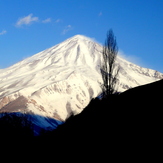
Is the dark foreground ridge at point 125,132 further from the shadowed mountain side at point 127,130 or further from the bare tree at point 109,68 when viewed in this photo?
the bare tree at point 109,68

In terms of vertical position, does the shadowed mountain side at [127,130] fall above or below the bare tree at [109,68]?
below

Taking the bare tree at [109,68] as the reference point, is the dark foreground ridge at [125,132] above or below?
below

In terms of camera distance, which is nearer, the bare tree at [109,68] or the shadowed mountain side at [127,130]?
the shadowed mountain side at [127,130]

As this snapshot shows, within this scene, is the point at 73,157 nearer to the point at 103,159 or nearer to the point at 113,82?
the point at 103,159

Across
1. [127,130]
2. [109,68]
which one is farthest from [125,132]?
[109,68]

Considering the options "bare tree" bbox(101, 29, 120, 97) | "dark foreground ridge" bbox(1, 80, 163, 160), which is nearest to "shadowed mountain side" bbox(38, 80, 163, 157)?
"dark foreground ridge" bbox(1, 80, 163, 160)

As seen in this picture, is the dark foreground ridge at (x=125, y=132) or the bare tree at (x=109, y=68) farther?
the bare tree at (x=109, y=68)

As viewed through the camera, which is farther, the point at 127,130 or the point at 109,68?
the point at 109,68

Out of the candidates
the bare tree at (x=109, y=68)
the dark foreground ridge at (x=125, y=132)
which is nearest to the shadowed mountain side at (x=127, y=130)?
the dark foreground ridge at (x=125, y=132)

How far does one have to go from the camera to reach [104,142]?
13.1 metres

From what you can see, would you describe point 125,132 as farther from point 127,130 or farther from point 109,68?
point 109,68

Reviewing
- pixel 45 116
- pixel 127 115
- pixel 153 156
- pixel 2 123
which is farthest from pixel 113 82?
pixel 45 116

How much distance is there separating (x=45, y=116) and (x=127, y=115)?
181880mm

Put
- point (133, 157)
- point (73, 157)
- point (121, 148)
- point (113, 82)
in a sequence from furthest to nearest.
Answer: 1. point (113, 82)
2. point (73, 157)
3. point (121, 148)
4. point (133, 157)
